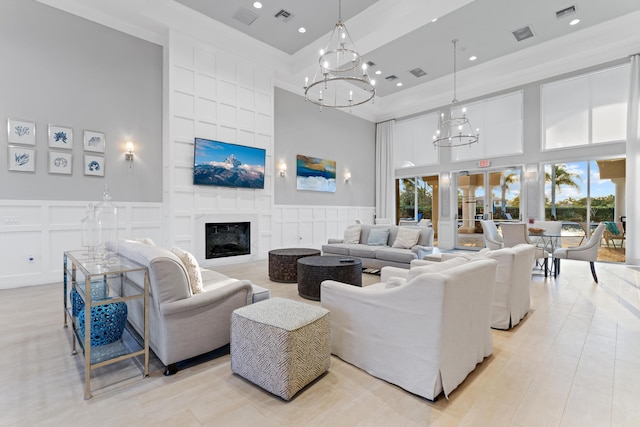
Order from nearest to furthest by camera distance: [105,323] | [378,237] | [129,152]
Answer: [105,323] < [129,152] < [378,237]

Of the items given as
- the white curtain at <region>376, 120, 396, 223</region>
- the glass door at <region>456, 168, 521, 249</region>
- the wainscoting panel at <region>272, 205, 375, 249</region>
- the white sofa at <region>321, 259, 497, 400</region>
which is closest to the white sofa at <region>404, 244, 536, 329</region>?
the white sofa at <region>321, 259, 497, 400</region>

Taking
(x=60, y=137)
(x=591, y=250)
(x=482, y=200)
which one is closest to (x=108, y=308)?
(x=60, y=137)

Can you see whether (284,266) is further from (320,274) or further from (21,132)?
(21,132)

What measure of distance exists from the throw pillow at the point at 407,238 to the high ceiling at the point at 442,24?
3.77 metres

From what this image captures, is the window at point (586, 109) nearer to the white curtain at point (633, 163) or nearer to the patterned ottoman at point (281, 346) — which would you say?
the white curtain at point (633, 163)

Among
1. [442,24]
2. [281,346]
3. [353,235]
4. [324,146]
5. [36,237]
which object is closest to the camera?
[281,346]

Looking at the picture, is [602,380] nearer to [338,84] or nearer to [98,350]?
[98,350]

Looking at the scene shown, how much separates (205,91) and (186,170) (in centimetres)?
166

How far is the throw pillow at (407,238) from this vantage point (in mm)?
5500

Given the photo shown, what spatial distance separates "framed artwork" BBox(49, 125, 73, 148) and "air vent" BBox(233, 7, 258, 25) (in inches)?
140

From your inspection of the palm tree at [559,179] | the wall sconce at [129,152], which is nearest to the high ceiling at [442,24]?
the wall sconce at [129,152]

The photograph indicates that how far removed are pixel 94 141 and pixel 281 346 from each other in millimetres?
5225

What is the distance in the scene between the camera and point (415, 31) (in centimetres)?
625

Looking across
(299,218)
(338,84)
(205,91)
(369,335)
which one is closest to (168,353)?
(369,335)
